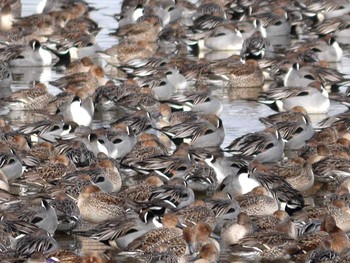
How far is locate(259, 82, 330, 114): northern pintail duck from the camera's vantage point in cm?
2209

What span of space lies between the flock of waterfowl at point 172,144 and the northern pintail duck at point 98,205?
1 centimetres

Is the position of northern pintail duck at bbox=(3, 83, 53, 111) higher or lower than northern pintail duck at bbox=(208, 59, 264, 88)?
higher

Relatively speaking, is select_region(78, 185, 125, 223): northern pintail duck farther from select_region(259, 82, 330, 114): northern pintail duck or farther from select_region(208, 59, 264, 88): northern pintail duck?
select_region(208, 59, 264, 88): northern pintail duck

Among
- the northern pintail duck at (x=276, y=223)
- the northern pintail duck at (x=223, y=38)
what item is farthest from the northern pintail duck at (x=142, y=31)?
the northern pintail duck at (x=276, y=223)

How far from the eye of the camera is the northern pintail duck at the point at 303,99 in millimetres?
22094

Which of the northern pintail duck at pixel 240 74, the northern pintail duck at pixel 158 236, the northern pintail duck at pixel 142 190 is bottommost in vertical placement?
the northern pintail duck at pixel 240 74

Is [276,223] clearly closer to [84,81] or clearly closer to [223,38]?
[84,81]

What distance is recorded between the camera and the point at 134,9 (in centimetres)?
3077

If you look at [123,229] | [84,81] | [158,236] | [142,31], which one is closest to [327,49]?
[142,31]

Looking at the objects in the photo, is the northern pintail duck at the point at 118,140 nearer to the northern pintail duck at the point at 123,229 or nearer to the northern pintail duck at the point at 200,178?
the northern pintail duck at the point at 200,178

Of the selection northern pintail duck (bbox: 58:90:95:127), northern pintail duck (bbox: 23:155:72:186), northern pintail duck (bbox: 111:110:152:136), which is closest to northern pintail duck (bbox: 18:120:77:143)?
northern pintail duck (bbox: 111:110:152:136)

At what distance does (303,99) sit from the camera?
22109 mm

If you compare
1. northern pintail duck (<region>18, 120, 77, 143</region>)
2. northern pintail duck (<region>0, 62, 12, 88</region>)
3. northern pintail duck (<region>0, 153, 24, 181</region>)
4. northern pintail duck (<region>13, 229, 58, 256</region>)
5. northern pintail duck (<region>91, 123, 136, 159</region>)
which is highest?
northern pintail duck (<region>13, 229, 58, 256</region>)

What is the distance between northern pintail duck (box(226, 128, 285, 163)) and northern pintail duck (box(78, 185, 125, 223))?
133 inches
